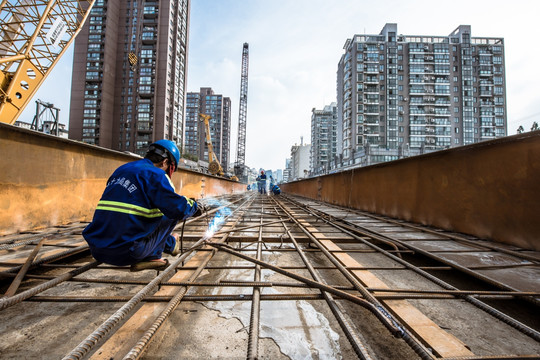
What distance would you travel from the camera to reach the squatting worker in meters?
1.77

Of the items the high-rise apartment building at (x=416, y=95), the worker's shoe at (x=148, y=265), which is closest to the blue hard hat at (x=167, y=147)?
the worker's shoe at (x=148, y=265)

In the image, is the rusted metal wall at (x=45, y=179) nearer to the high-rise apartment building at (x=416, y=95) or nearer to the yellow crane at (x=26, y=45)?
the yellow crane at (x=26, y=45)

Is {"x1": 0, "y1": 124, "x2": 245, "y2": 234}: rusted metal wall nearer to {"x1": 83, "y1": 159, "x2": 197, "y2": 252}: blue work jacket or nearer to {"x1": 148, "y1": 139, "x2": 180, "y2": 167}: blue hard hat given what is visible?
{"x1": 148, "y1": 139, "x2": 180, "y2": 167}: blue hard hat

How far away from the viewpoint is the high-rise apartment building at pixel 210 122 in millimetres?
111312

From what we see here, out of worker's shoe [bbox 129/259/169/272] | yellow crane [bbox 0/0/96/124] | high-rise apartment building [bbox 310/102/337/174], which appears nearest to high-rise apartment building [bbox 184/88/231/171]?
high-rise apartment building [bbox 310/102/337/174]

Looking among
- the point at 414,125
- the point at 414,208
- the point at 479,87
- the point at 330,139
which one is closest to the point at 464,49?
the point at 479,87

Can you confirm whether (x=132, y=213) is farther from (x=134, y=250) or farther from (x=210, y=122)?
(x=210, y=122)

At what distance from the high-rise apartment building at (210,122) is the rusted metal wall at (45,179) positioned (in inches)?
4230

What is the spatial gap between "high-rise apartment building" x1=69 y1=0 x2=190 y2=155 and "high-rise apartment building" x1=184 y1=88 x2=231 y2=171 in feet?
172

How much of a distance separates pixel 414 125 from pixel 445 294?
6642 cm

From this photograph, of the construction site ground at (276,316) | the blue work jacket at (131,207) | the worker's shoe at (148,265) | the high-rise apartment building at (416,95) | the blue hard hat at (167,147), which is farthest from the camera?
the high-rise apartment building at (416,95)

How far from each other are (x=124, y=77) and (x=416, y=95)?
7502 centimetres

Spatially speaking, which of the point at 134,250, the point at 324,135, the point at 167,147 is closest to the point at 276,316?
the point at 134,250

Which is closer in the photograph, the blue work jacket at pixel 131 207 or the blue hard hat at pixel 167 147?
the blue work jacket at pixel 131 207
